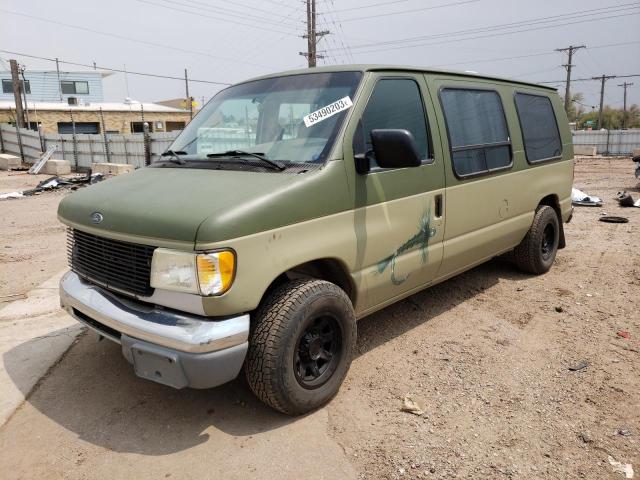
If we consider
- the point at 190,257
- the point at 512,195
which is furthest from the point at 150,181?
the point at 512,195

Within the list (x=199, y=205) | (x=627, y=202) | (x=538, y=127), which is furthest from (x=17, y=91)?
(x=199, y=205)

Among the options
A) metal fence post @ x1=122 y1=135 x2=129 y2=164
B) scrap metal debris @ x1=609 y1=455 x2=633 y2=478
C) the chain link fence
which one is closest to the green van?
scrap metal debris @ x1=609 y1=455 x2=633 y2=478

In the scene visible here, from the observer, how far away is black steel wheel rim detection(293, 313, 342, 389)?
3.12m

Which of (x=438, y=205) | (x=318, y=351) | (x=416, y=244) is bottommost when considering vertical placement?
(x=318, y=351)

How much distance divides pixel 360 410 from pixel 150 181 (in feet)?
6.60

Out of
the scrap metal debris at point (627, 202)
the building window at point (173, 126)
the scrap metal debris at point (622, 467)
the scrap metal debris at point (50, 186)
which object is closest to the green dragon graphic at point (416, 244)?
the scrap metal debris at point (622, 467)

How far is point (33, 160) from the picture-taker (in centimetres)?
2492

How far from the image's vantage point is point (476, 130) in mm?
4531

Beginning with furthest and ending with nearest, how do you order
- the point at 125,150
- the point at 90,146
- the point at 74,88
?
the point at 74,88
the point at 90,146
the point at 125,150

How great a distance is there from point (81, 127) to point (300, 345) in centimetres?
3868

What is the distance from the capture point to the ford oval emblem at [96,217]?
3090 mm

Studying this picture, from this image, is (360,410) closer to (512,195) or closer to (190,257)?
(190,257)

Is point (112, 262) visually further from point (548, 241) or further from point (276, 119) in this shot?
point (548, 241)

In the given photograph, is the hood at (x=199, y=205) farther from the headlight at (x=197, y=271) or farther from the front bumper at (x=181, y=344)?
the front bumper at (x=181, y=344)
